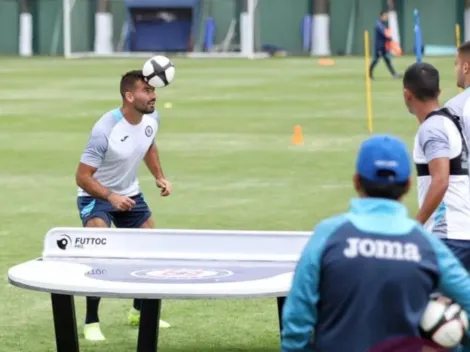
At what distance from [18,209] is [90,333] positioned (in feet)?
22.4

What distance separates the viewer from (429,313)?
535cm

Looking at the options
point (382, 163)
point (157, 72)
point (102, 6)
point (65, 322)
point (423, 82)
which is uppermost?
point (102, 6)

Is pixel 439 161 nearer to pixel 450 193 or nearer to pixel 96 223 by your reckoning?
pixel 450 193

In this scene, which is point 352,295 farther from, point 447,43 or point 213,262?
point 447,43

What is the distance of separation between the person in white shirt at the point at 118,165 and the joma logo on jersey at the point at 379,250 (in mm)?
5040

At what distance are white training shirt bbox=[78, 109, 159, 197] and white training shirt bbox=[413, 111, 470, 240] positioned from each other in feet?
9.30

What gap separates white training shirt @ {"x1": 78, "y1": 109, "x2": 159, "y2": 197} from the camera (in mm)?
10086

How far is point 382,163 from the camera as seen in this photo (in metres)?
5.20

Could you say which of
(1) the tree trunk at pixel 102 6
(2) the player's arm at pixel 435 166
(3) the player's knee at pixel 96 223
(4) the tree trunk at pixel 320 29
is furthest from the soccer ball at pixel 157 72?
(1) the tree trunk at pixel 102 6

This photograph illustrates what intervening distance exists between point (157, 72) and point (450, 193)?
10.4ft

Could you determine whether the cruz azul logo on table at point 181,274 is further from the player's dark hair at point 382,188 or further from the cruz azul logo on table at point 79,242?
the player's dark hair at point 382,188

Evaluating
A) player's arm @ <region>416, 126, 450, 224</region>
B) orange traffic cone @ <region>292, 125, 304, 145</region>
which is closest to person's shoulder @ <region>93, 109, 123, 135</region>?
player's arm @ <region>416, 126, 450, 224</region>

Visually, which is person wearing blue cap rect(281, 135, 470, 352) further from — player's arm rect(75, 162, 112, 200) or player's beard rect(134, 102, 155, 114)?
player's beard rect(134, 102, 155, 114)

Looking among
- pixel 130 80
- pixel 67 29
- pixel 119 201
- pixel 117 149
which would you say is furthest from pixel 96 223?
pixel 67 29
